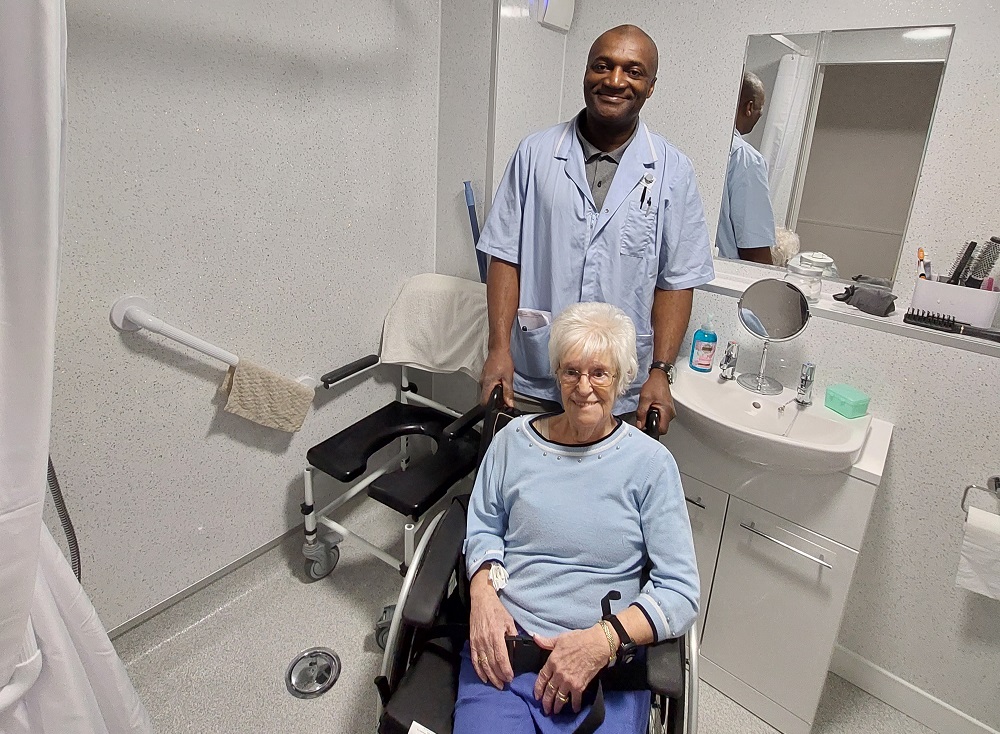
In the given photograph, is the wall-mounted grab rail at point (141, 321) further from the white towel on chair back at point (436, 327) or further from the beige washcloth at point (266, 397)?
the white towel on chair back at point (436, 327)

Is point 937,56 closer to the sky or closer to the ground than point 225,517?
closer to the sky

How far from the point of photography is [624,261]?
154 centimetres

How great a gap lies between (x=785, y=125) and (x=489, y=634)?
1.48 meters

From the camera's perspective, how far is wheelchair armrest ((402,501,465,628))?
45.2 inches

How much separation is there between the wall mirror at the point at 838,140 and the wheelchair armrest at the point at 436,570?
1.19m

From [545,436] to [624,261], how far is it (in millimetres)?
512

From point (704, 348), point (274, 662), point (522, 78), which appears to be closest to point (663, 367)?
point (704, 348)

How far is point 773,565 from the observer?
1563 mm

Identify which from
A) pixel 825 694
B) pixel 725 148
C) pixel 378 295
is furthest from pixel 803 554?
pixel 378 295

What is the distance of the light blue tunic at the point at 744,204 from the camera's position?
5.83 ft

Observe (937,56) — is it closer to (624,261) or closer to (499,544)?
(624,261)

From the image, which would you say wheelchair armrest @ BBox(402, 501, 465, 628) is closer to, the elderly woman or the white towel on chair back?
the elderly woman

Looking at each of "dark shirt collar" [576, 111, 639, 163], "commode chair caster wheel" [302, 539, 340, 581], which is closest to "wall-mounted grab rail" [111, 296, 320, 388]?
"commode chair caster wheel" [302, 539, 340, 581]

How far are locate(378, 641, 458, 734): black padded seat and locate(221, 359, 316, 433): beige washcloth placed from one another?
0.93 meters
